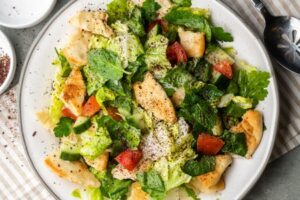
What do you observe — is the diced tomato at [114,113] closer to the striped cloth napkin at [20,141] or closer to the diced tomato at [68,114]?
the diced tomato at [68,114]

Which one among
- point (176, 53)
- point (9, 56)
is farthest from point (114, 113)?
point (9, 56)

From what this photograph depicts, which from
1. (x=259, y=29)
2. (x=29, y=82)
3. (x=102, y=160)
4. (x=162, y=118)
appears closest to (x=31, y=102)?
(x=29, y=82)

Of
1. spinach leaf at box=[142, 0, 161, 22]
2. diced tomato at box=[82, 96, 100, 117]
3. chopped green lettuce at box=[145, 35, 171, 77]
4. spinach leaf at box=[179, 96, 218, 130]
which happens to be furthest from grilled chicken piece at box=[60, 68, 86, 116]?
spinach leaf at box=[179, 96, 218, 130]

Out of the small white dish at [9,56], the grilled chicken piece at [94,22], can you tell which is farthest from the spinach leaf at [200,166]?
the small white dish at [9,56]

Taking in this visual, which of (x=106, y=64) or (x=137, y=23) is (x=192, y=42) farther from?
(x=106, y=64)

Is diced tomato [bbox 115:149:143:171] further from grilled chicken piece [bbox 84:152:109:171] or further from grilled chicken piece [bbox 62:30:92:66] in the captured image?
grilled chicken piece [bbox 62:30:92:66]
